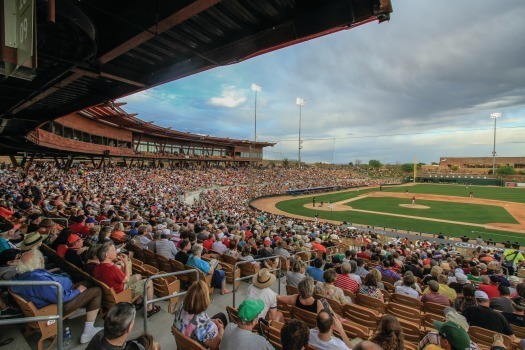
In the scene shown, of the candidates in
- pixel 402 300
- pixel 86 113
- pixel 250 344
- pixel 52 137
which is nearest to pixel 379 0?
pixel 250 344

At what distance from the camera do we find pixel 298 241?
12352mm

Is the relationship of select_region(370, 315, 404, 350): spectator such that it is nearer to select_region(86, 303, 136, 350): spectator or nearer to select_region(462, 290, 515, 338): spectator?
select_region(86, 303, 136, 350): spectator

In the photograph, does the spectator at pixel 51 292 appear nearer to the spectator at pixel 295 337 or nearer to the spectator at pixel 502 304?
the spectator at pixel 295 337

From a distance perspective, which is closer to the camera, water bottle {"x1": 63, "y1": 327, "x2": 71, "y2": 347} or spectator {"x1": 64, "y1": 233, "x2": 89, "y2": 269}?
water bottle {"x1": 63, "y1": 327, "x2": 71, "y2": 347}

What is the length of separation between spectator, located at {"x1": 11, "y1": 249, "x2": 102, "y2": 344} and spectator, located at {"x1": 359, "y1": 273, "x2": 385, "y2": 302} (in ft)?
16.3

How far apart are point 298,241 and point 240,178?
44309 mm

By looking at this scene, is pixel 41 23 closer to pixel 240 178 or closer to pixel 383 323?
pixel 383 323

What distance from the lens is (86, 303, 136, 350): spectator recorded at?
99.1 inches

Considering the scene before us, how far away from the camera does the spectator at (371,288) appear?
559 cm

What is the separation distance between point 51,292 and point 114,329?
6.44ft

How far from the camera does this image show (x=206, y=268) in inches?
234

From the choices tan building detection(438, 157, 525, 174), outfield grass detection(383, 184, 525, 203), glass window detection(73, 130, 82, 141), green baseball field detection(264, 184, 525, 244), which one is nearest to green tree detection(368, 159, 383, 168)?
tan building detection(438, 157, 525, 174)

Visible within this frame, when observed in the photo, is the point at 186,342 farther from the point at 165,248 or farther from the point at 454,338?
the point at 165,248

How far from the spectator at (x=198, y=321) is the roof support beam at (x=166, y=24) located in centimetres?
355
